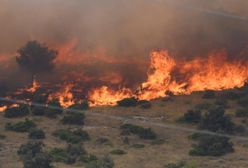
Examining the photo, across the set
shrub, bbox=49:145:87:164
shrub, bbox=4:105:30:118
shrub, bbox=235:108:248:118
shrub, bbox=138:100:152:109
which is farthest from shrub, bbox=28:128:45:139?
shrub, bbox=235:108:248:118

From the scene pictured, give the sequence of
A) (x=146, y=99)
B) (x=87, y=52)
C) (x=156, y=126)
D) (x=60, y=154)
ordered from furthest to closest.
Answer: (x=87, y=52)
(x=146, y=99)
(x=156, y=126)
(x=60, y=154)

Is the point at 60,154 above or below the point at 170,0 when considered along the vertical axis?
below

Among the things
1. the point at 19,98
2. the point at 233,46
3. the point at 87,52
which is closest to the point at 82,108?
the point at 19,98

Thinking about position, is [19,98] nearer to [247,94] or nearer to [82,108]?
[82,108]

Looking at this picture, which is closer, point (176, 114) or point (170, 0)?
point (176, 114)

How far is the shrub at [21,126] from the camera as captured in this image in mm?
60031

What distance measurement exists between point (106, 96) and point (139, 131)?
17.7 meters

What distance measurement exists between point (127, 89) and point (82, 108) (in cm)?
1161

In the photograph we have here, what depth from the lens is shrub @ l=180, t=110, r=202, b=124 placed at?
217ft

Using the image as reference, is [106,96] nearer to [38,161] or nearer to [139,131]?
[139,131]

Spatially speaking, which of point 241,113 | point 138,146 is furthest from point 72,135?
point 241,113

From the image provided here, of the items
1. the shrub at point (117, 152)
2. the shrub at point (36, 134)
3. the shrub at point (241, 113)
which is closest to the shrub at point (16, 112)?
the shrub at point (36, 134)

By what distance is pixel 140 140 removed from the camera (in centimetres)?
5853

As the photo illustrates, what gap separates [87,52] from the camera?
289 feet
